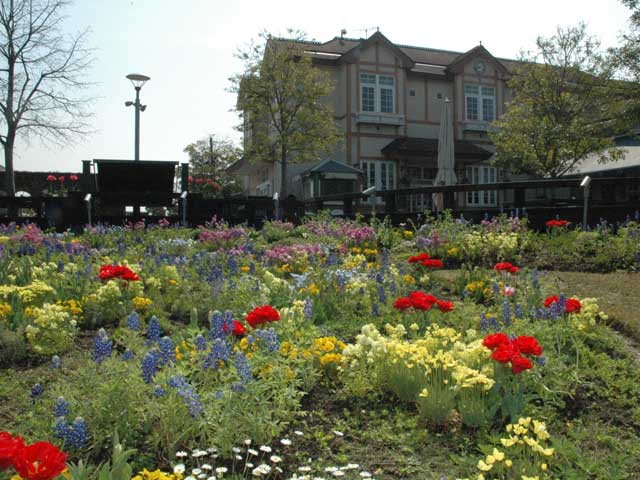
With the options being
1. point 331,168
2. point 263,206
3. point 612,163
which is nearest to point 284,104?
point 331,168

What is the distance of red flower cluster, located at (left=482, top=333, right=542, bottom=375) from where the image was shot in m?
2.96

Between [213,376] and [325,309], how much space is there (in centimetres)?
209

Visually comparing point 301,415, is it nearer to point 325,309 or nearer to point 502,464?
point 502,464

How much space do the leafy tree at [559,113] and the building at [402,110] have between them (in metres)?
4.77

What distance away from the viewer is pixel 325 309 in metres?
5.09

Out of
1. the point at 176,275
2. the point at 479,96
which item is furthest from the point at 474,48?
the point at 176,275

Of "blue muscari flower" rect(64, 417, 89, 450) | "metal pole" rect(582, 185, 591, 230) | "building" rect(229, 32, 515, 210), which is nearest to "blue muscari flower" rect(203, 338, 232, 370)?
"blue muscari flower" rect(64, 417, 89, 450)

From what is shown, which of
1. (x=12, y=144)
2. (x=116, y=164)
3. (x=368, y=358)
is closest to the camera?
(x=368, y=358)

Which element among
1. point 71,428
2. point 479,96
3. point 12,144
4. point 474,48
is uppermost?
point 474,48

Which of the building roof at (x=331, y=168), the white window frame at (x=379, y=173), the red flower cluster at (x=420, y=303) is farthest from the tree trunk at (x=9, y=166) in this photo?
the red flower cluster at (x=420, y=303)

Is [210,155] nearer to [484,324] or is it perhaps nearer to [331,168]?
[331,168]

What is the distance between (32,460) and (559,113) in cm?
2664

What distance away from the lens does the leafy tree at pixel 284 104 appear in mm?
25188

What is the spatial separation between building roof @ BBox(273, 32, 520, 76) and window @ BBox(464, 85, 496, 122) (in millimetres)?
1671
